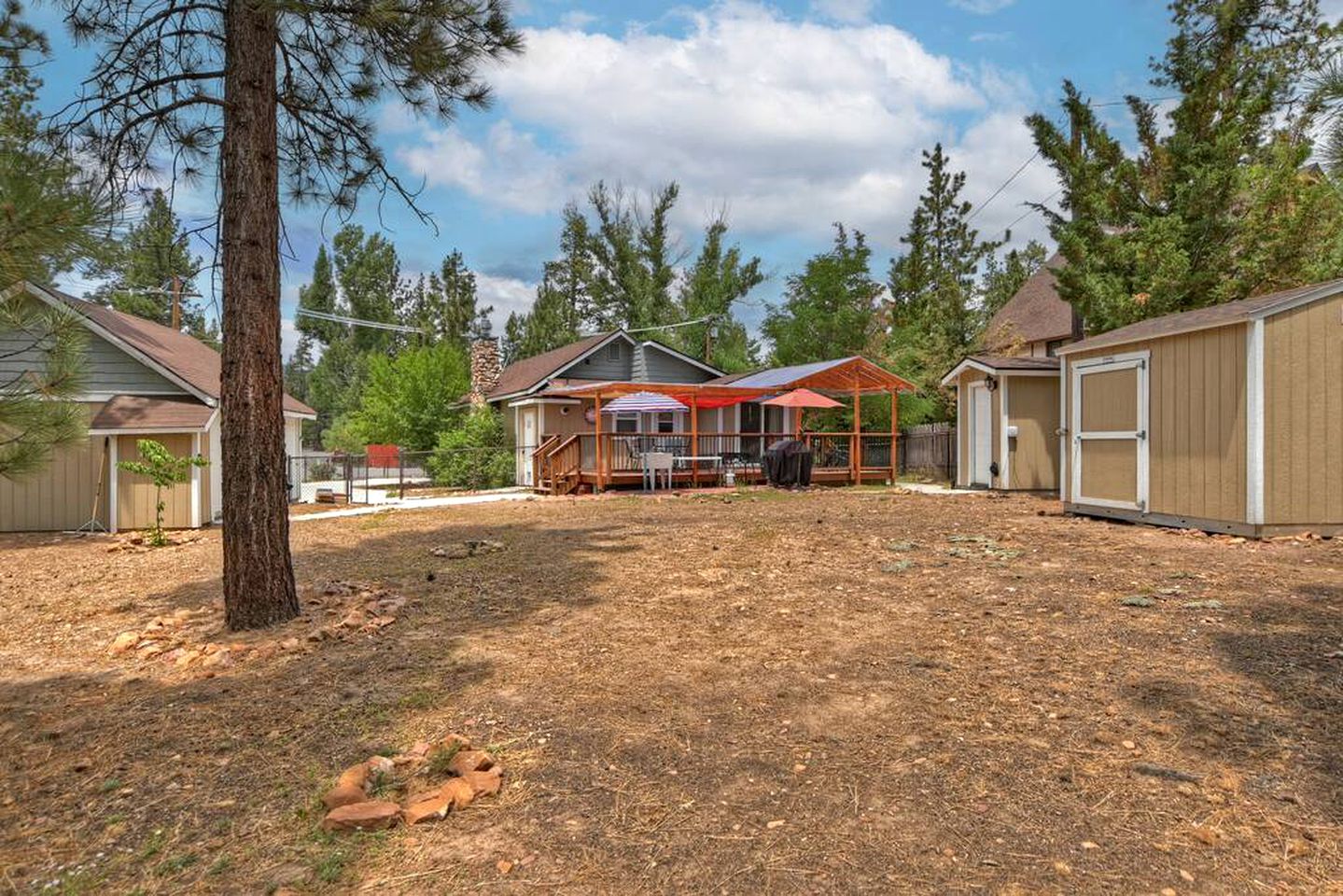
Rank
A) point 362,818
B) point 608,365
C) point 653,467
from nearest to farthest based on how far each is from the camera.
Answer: point 362,818 < point 653,467 < point 608,365

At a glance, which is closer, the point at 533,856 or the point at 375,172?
the point at 533,856

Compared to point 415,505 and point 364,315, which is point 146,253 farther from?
point 364,315

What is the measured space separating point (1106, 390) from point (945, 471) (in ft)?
31.7

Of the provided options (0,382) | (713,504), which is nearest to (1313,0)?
(713,504)

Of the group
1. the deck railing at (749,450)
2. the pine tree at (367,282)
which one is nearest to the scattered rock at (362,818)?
the deck railing at (749,450)

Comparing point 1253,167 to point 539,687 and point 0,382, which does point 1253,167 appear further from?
point 0,382

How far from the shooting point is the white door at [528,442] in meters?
20.4

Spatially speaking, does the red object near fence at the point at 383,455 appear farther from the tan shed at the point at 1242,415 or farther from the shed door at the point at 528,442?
the tan shed at the point at 1242,415

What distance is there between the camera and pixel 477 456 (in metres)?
20.5

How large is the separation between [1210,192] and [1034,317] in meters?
10.4

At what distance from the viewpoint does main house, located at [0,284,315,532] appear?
1170 cm

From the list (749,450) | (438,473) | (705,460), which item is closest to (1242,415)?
(705,460)

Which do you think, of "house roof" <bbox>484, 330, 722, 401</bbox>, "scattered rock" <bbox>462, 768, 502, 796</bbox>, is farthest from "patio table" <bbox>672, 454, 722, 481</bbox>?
"scattered rock" <bbox>462, 768, 502, 796</bbox>

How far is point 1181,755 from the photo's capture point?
2848 mm
